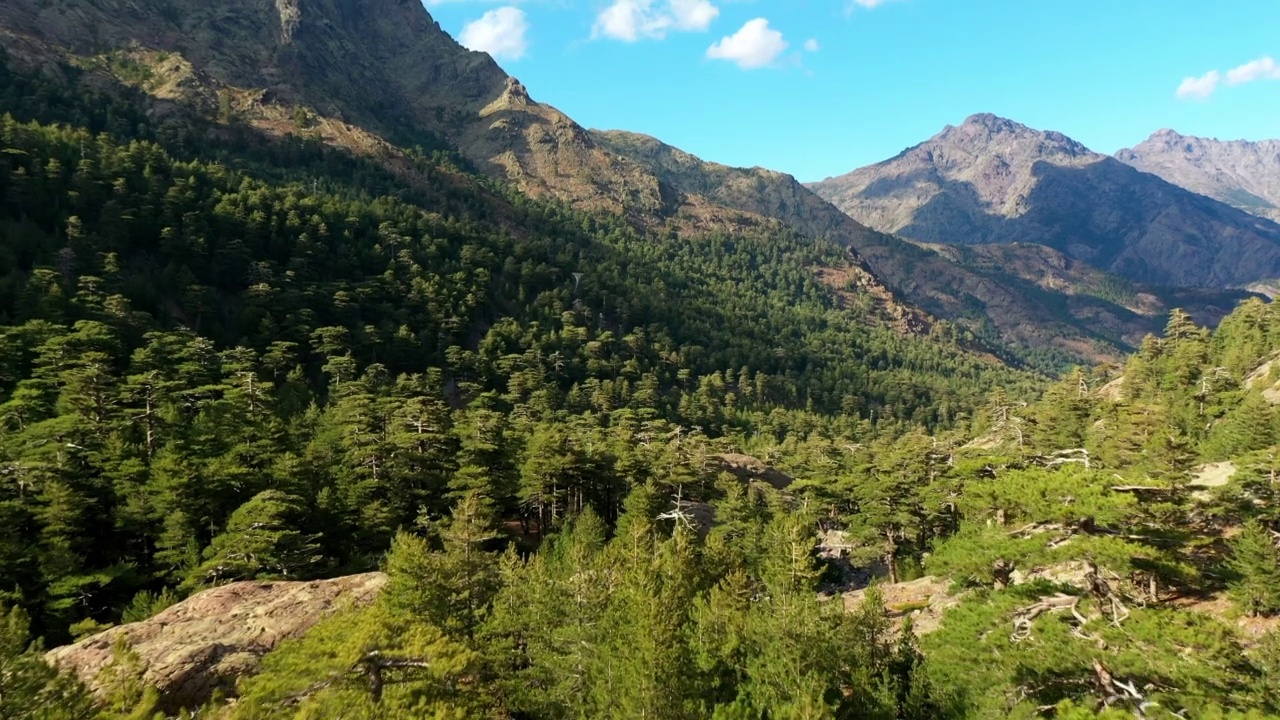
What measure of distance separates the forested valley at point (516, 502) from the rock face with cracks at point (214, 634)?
1887mm

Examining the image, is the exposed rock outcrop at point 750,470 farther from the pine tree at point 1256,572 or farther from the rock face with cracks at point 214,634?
the rock face with cracks at point 214,634

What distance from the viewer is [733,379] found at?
463 ft

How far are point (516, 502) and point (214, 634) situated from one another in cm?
2971

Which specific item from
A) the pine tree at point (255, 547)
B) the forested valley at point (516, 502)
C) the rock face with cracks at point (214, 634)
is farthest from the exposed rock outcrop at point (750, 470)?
the rock face with cracks at point (214, 634)

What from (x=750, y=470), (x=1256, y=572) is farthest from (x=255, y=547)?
(x=750, y=470)

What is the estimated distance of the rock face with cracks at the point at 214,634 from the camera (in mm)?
21156

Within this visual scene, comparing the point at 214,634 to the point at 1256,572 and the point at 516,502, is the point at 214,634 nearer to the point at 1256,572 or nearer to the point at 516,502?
the point at 516,502

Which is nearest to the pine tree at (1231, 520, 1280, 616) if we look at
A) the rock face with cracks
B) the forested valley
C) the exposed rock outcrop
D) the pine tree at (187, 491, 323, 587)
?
the forested valley

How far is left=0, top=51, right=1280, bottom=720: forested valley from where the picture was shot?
18.9 m

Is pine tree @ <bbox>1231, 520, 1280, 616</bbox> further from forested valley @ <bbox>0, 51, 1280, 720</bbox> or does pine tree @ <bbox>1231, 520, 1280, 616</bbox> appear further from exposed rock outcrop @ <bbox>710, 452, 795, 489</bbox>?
exposed rock outcrop @ <bbox>710, 452, 795, 489</bbox>

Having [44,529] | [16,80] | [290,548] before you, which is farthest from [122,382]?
[16,80]

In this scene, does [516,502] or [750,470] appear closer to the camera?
[516,502]

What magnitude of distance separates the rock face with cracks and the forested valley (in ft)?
6.19

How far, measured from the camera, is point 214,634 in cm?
2459
